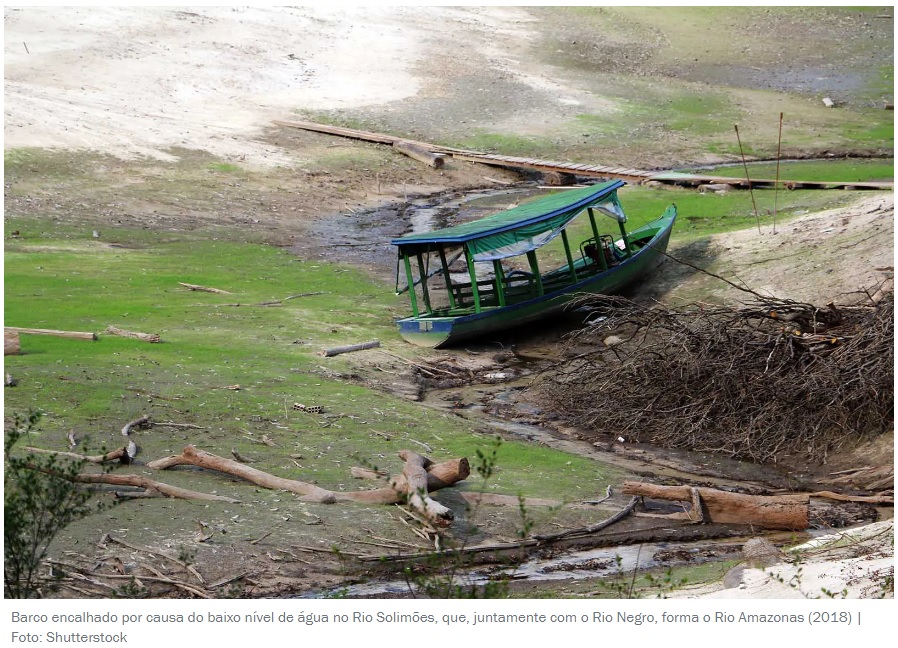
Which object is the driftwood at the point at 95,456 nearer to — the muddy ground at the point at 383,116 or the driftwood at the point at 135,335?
the muddy ground at the point at 383,116

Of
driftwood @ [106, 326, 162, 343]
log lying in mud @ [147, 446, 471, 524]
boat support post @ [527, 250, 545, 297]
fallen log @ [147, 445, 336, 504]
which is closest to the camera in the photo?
log lying in mud @ [147, 446, 471, 524]

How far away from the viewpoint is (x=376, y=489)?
11.1 m

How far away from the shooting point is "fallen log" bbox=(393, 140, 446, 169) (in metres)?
32.0

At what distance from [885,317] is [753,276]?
6.84 metres

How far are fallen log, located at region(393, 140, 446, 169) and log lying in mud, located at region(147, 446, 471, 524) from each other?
69.1 ft

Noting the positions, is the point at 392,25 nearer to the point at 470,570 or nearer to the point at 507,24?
the point at 507,24

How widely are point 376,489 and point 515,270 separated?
9554 mm

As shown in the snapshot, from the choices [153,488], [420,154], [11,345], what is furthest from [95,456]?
[420,154]

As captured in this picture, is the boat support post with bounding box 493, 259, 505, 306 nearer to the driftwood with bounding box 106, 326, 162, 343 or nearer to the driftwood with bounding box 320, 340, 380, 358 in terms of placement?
the driftwood with bounding box 320, 340, 380, 358

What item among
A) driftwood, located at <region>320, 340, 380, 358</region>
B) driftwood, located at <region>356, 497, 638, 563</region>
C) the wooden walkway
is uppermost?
driftwood, located at <region>356, 497, 638, 563</region>

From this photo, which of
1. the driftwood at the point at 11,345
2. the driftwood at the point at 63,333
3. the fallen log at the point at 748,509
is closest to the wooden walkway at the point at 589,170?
the driftwood at the point at 63,333

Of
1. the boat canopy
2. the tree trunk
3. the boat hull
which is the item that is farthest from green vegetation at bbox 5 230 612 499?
the tree trunk

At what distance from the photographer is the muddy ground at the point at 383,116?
59.3ft
